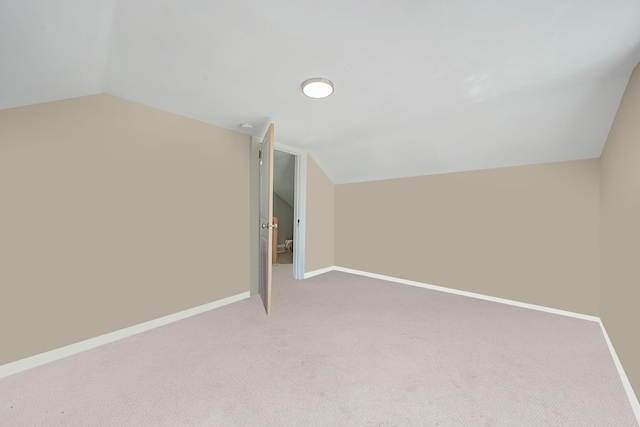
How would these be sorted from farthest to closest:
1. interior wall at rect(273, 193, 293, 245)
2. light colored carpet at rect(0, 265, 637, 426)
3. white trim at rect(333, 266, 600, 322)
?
interior wall at rect(273, 193, 293, 245) < white trim at rect(333, 266, 600, 322) < light colored carpet at rect(0, 265, 637, 426)

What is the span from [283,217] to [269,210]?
12.6 feet

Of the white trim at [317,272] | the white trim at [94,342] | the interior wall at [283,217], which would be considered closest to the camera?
the white trim at [94,342]

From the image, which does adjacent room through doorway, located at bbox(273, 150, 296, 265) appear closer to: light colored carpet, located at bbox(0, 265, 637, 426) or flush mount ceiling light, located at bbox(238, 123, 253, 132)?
flush mount ceiling light, located at bbox(238, 123, 253, 132)

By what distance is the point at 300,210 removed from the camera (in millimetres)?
3943

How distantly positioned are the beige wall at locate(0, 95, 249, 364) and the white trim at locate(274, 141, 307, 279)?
1119 mm

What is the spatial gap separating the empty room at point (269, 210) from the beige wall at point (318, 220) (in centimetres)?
83

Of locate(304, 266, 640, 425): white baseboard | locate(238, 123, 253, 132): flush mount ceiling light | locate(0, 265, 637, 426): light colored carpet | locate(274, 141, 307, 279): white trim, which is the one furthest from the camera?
locate(274, 141, 307, 279): white trim

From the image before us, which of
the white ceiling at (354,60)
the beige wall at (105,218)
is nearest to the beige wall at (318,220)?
the beige wall at (105,218)

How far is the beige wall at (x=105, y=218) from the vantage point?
1708 millimetres

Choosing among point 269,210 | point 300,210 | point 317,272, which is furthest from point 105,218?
point 317,272

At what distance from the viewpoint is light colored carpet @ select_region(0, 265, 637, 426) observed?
52.6 inches

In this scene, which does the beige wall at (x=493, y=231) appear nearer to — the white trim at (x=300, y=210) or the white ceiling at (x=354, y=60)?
the white ceiling at (x=354, y=60)

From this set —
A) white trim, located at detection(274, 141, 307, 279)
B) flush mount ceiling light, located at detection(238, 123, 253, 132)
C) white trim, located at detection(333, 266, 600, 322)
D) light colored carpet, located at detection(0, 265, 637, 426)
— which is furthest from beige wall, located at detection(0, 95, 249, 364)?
white trim, located at detection(333, 266, 600, 322)

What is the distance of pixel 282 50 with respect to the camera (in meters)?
1.55
